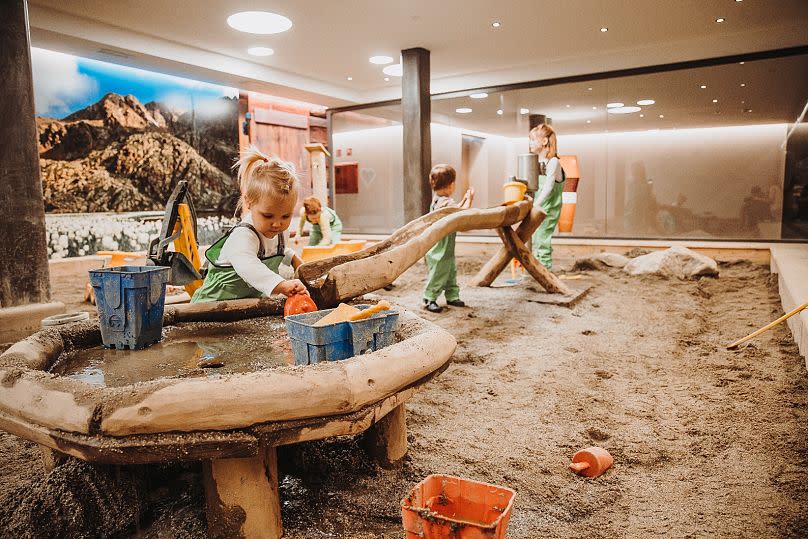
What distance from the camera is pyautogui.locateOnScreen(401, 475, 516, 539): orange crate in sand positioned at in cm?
130

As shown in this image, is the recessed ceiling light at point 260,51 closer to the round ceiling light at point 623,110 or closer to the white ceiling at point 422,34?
the white ceiling at point 422,34

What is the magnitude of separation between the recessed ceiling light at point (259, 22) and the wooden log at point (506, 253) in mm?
4156

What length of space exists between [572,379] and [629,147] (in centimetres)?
692

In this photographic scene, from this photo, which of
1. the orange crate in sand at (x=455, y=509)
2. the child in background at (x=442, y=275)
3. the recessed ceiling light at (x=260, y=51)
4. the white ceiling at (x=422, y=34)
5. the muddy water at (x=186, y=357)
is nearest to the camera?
the orange crate in sand at (x=455, y=509)

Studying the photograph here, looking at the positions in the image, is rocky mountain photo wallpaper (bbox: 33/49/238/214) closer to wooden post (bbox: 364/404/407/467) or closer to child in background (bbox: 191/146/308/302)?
child in background (bbox: 191/146/308/302)

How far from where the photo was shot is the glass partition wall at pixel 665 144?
7934 mm

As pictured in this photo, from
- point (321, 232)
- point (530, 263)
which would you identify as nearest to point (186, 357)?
point (530, 263)

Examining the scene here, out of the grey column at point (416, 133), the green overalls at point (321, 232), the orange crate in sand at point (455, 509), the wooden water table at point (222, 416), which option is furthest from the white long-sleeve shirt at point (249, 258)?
the grey column at point (416, 133)

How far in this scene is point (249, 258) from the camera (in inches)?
105

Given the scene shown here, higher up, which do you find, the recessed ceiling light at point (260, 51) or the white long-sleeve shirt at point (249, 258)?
the recessed ceiling light at point (260, 51)

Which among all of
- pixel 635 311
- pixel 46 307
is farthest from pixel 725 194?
pixel 46 307

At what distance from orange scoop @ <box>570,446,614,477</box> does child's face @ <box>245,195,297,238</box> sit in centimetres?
169

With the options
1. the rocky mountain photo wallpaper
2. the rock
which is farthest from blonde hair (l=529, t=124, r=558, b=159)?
the rocky mountain photo wallpaper

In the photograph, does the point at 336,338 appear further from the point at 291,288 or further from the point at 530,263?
the point at 530,263
